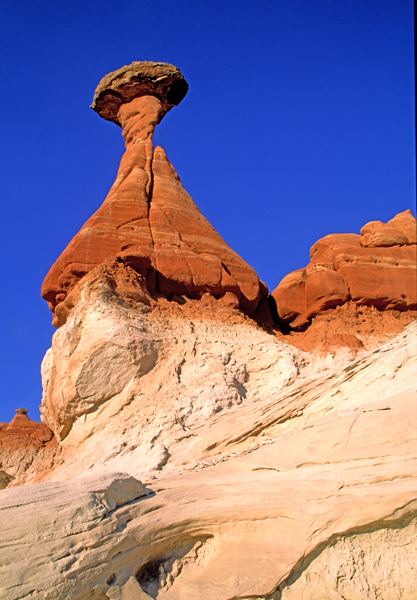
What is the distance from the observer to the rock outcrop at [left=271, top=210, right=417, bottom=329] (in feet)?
54.9

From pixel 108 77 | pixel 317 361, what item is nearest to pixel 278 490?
pixel 317 361

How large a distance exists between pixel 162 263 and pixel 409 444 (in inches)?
380

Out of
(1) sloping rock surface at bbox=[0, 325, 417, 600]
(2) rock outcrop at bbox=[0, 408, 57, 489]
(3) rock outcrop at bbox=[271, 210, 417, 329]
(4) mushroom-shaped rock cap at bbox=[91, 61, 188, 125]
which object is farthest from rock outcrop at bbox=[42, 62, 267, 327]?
(1) sloping rock surface at bbox=[0, 325, 417, 600]

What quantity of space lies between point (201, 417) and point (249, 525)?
4.39 meters

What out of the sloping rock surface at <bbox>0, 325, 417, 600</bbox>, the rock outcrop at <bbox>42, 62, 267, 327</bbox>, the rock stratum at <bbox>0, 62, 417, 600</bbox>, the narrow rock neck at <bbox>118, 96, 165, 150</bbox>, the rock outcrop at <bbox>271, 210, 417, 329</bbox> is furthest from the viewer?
the narrow rock neck at <bbox>118, 96, 165, 150</bbox>

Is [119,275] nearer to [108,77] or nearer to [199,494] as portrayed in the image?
[199,494]

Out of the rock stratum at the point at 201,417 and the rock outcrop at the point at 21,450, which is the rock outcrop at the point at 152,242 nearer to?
the rock stratum at the point at 201,417

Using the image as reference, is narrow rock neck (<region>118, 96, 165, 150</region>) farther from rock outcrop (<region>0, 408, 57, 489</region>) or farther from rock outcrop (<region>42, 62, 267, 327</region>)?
rock outcrop (<region>0, 408, 57, 489</region>)

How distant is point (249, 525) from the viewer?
666 cm

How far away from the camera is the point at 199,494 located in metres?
6.98

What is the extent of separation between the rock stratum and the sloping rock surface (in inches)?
0.8

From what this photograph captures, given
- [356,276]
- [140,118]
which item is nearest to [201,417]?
[356,276]

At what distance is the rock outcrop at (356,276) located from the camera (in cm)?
1673

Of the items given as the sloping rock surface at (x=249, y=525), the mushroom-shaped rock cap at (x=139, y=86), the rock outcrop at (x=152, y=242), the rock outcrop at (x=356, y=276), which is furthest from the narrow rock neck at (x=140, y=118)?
the sloping rock surface at (x=249, y=525)
